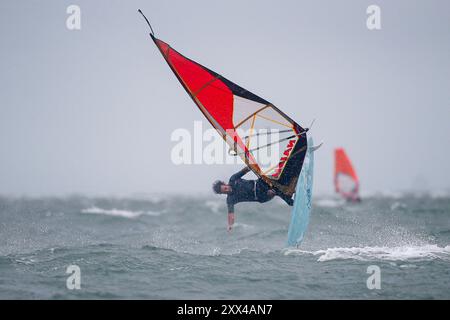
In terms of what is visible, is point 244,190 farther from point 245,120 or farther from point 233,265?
point 233,265

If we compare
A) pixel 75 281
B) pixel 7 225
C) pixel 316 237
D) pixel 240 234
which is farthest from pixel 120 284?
pixel 7 225

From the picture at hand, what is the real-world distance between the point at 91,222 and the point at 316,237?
11.8 metres

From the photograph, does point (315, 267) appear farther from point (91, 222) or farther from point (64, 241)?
point (91, 222)

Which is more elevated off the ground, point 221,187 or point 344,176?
point 221,187

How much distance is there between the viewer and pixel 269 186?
35.8ft

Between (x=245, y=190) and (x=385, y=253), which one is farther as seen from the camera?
(x=385, y=253)

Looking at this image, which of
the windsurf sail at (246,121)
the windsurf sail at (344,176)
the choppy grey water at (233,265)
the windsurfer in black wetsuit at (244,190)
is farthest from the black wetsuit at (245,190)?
the windsurf sail at (344,176)

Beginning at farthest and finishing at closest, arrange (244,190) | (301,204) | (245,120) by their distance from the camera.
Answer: (245,120), (301,204), (244,190)

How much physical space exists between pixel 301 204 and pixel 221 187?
170 centimetres

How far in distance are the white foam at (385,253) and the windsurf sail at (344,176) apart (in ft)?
84.3

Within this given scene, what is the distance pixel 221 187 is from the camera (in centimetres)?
1079

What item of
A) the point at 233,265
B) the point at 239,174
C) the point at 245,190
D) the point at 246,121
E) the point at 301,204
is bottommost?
the point at 233,265

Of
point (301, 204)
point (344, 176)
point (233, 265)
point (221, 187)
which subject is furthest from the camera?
point (344, 176)

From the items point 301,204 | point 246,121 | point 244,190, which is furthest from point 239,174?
point 301,204
